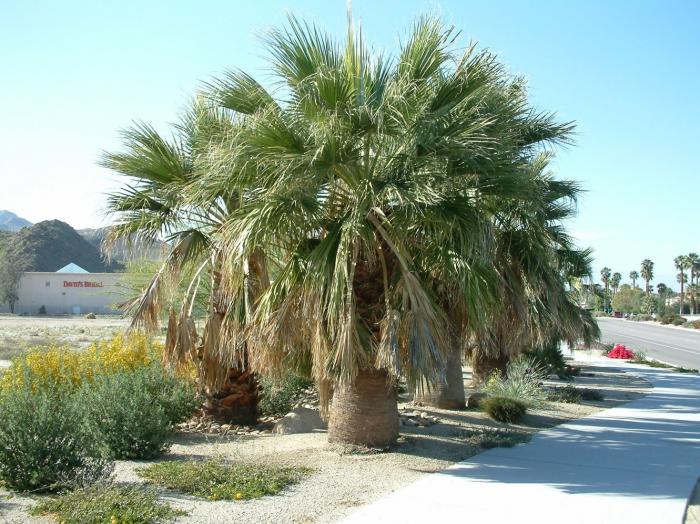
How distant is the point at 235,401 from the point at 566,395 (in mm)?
8308

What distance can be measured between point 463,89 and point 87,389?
19.7 feet

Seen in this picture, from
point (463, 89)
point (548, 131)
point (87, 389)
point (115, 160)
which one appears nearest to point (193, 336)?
point (87, 389)

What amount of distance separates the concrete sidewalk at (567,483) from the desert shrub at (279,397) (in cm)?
439

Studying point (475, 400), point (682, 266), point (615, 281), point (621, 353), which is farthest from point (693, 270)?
point (475, 400)

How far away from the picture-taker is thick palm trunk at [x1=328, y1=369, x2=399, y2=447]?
369 inches

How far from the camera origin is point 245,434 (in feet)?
36.3

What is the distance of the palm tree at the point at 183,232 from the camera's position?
1011 centimetres

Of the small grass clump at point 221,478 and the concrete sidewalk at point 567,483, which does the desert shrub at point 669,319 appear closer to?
the concrete sidewalk at point 567,483

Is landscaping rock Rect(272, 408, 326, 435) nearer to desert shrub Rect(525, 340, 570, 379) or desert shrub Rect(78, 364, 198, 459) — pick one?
desert shrub Rect(78, 364, 198, 459)

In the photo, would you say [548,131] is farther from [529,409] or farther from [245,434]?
[245,434]

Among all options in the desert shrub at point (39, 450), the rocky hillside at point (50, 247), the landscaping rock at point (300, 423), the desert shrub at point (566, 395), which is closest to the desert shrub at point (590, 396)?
the desert shrub at point (566, 395)

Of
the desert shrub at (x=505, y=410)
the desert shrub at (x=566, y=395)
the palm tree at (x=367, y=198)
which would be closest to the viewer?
the palm tree at (x=367, y=198)

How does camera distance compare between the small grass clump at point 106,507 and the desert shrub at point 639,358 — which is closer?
the small grass clump at point 106,507

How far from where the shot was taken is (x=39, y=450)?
23.1 feet
